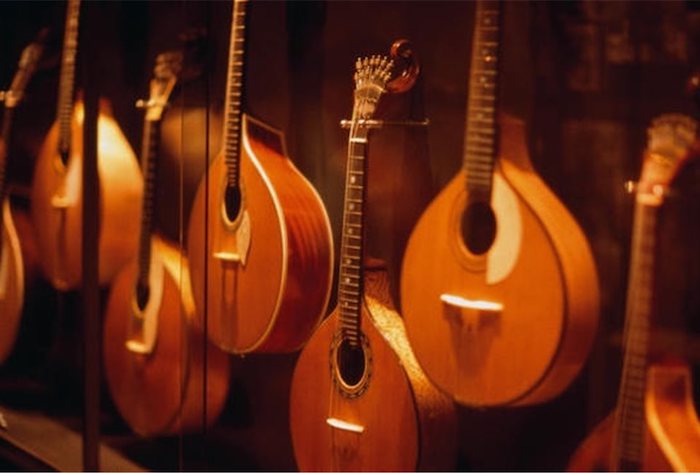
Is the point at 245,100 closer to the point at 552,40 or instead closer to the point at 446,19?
the point at 446,19

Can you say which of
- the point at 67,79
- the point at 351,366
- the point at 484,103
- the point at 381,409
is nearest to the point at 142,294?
the point at 67,79

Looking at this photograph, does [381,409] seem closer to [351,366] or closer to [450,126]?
[351,366]

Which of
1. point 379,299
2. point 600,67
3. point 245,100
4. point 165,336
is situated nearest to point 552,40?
point 600,67

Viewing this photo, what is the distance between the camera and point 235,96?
6.62 ft

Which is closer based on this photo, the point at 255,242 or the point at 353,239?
the point at 353,239

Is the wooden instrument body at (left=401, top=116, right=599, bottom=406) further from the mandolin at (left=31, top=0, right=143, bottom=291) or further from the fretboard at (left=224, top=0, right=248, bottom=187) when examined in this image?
the mandolin at (left=31, top=0, right=143, bottom=291)

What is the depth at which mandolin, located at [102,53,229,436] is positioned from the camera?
221 centimetres

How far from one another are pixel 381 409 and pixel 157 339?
2.69 feet

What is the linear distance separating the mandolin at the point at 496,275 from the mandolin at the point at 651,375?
0.07 m

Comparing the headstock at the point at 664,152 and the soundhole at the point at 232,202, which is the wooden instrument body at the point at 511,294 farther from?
the soundhole at the point at 232,202

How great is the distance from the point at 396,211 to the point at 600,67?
0.47 metres

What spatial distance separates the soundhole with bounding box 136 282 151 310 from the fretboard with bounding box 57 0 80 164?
1.54 ft

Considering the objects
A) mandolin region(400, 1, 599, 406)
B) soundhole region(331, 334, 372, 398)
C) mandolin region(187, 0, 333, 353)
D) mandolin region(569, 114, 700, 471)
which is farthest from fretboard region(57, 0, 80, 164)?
mandolin region(569, 114, 700, 471)

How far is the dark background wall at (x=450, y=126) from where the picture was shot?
4.52 feet
